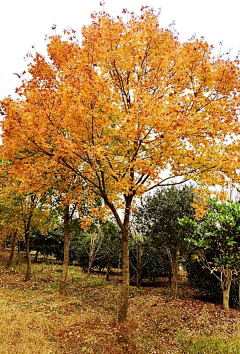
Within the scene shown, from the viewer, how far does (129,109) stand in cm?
535

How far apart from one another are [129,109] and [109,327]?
6149mm

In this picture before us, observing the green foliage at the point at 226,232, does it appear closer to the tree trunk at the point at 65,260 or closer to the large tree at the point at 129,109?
the large tree at the point at 129,109

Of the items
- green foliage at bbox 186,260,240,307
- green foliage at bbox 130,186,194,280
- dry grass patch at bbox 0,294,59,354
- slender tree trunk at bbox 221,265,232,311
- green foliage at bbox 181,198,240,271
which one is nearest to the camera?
dry grass patch at bbox 0,294,59,354

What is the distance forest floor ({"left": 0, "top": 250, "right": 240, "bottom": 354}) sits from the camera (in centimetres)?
503

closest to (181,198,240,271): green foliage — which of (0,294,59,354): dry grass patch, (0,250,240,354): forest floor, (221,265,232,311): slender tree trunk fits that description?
(221,265,232,311): slender tree trunk

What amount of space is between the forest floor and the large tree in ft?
3.65

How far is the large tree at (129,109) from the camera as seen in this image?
5074 mm

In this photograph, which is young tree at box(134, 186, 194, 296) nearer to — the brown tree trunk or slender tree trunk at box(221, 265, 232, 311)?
slender tree trunk at box(221, 265, 232, 311)

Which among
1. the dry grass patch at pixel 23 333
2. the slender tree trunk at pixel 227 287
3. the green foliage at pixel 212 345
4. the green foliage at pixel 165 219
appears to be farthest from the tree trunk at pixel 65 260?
the slender tree trunk at pixel 227 287

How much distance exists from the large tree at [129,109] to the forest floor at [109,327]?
1.11 m

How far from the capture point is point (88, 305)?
8805mm

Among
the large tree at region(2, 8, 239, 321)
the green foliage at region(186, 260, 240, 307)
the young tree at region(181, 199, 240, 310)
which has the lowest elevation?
the green foliage at region(186, 260, 240, 307)

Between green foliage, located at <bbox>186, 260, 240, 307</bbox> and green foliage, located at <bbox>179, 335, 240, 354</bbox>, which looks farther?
green foliage, located at <bbox>186, 260, 240, 307</bbox>

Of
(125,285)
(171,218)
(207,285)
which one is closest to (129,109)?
(125,285)
